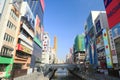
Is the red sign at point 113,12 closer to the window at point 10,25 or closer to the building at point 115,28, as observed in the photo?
the building at point 115,28

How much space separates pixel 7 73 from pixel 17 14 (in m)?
20.7

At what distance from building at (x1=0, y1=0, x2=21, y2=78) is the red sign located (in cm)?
3903

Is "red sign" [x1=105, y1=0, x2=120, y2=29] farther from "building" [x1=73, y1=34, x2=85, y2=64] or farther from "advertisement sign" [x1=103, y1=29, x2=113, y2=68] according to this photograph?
"building" [x1=73, y1=34, x2=85, y2=64]

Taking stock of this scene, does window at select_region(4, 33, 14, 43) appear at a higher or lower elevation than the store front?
higher

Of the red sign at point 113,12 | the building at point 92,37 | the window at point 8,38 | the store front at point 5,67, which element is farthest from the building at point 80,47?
the store front at point 5,67

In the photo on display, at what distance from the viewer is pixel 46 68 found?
309ft

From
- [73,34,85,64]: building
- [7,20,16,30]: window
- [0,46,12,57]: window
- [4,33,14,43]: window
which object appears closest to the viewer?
[0,46,12,57]: window

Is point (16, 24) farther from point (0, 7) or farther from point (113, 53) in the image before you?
point (113, 53)

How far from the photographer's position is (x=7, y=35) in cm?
3891

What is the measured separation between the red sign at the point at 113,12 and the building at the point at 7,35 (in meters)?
39.0

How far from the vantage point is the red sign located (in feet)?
172

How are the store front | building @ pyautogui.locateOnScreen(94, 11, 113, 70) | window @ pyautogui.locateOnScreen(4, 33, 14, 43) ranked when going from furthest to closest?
building @ pyautogui.locateOnScreen(94, 11, 113, 70)
window @ pyautogui.locateOnScreen(4, 33, 14, 43)
the store front

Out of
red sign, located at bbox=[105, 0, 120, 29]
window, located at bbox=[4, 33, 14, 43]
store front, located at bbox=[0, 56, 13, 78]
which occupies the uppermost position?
red sign, located at bbox=[105, 0, 120, 29]

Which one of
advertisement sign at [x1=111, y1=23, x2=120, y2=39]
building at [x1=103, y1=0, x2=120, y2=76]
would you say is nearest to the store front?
building at [x1=103, y1=0, x2=120, y2=76]
